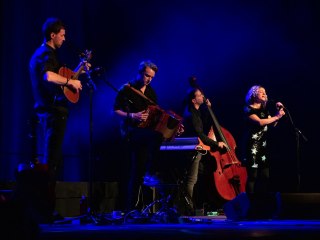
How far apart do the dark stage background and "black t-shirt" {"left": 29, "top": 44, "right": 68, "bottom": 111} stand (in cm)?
329

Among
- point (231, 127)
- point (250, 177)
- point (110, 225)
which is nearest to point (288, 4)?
point (231, 127)

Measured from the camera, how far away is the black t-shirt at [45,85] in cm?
556

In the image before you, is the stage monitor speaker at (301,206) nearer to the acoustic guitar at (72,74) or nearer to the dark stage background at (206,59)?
the dark stage background at (206,59)

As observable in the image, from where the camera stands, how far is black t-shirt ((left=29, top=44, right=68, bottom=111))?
18.2ft

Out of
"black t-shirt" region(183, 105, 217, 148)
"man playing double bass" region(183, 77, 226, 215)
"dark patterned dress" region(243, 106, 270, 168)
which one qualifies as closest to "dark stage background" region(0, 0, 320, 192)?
"man playing double bass" region(183, 77, 226, 215)

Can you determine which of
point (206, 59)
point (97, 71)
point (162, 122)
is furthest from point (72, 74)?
point (206, 59)

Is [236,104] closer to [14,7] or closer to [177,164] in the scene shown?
[177,164]

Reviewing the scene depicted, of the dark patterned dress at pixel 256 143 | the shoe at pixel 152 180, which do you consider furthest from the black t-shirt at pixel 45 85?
the dark patterned dress at pixel 256 143

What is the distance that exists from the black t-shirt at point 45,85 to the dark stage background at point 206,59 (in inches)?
130

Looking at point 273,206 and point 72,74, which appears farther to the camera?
point 273,206

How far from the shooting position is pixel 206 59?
31.5 feet

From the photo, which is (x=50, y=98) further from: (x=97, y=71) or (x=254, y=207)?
(x=254, y=207)

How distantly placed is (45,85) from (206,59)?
15.0 feet

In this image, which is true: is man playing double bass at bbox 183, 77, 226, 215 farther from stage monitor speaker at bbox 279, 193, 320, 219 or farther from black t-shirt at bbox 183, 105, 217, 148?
stage monitor speaker at bbox 279, 193, 320, 219
